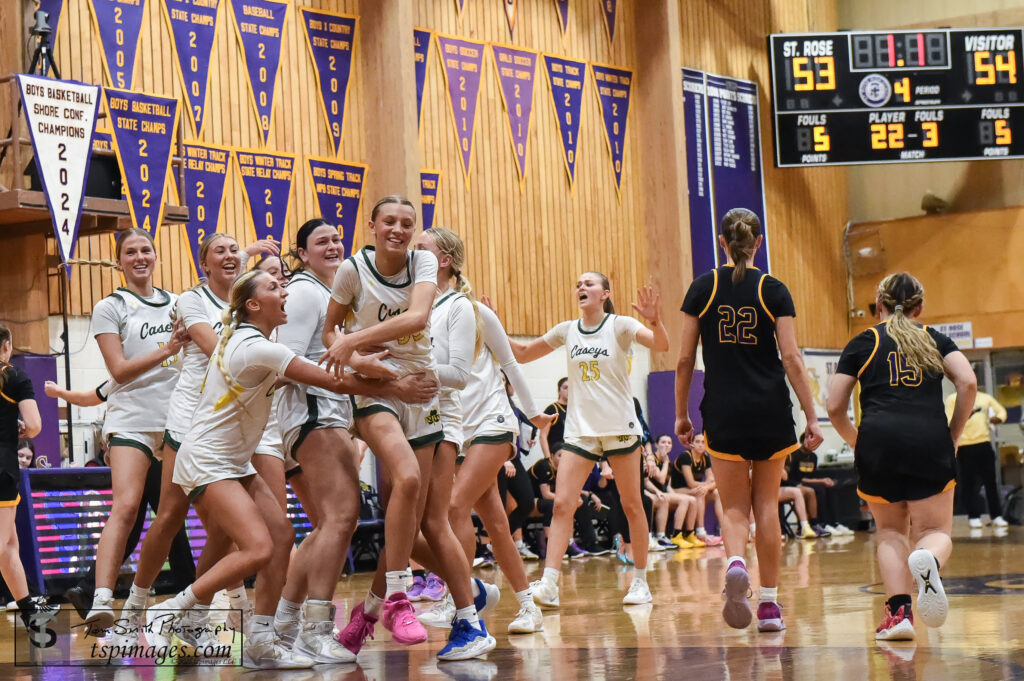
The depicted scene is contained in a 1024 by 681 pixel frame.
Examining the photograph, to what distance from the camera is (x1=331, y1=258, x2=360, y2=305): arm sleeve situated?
5.13 meters

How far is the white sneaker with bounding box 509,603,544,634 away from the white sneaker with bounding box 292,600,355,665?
1304 mm

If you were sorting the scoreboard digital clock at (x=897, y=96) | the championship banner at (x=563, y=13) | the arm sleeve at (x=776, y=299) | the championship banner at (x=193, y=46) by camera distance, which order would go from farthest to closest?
the scoreboard digital clock at (x=897, y=96), the championship banner at (x=563, y=13), the championship banner at (x=193, y=46), the arm sleeve at (x=776, y=299)

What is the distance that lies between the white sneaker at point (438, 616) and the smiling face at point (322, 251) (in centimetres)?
209

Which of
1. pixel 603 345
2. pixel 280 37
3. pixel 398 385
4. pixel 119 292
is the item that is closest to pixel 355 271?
pixel 398 385

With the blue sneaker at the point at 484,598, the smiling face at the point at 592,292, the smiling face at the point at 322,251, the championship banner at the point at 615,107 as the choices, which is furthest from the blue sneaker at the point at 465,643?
the championship banner at the point at 615,107

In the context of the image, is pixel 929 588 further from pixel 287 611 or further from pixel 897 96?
→ pixel 897 96

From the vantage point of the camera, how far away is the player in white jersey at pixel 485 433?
6.12 metres

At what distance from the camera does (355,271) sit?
5.14m

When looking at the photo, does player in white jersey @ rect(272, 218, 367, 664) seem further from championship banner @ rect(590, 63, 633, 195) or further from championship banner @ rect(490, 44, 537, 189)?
championship banner @ rect(590, 63, 633, 195)

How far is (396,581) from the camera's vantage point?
5.04 m

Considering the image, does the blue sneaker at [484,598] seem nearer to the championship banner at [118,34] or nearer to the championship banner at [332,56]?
the championship banner at [118,34]

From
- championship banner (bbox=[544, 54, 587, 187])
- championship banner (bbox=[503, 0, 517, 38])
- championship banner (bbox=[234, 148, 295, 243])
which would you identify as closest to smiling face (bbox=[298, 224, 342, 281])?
championship banner (bbox=[234, 148, 295, 243])

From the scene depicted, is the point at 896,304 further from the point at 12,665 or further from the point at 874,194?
the point at 874,194

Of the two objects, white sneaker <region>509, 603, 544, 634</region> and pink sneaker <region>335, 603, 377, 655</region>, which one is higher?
pink sneaker <region>335, 603, 377, 655</region>
